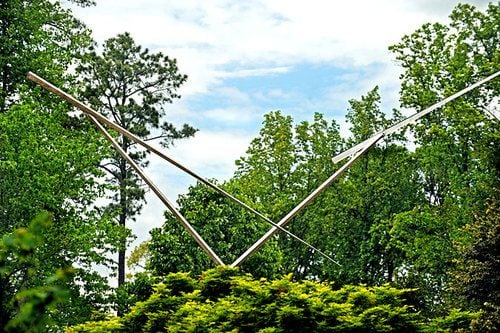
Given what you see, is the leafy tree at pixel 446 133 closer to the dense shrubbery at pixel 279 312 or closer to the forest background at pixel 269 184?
the forest background at pixel 269 184

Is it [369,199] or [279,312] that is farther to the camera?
[369,199]

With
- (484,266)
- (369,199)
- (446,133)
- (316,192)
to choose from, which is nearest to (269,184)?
(369,199)

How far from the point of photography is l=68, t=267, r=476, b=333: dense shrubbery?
9.82 m

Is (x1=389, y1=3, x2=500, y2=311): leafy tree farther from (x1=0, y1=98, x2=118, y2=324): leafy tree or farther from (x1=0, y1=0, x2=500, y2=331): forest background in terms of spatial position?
(x1=0, y1=98, x2=118, y2=324): leafy tree

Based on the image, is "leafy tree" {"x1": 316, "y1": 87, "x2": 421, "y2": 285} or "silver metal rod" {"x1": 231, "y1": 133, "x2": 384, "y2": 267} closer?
"silver metal rod" {"x1": 231, "y1": 133, "x2": 384, "y2": 267}

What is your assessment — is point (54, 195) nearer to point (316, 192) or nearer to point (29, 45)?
point (29, 45)

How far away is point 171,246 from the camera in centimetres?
2397

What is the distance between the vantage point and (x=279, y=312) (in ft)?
32.0

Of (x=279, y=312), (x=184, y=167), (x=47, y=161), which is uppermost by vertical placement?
(x=47, y=161)

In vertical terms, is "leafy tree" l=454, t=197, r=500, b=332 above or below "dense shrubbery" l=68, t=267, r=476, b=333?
above

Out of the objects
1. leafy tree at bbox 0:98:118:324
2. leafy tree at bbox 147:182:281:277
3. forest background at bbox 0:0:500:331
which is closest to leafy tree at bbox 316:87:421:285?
forest background at bbox 0:0:500:331

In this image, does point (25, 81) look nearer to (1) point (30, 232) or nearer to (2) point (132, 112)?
(2) point (132, 112)

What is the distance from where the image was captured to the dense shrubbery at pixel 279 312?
32.2 ft

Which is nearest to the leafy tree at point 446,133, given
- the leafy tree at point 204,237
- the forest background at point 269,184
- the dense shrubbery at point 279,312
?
the forest background at point 269,184
